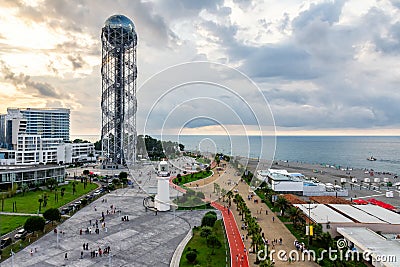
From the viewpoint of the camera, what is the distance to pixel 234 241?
22828mm

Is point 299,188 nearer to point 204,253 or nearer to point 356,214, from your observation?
point 356,214

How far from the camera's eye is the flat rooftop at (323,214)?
77.9ft

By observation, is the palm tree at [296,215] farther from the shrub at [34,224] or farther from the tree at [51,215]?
the shrub at [34,224]

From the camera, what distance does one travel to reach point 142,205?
1320 inches

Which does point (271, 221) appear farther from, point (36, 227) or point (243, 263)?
point (36, 227)

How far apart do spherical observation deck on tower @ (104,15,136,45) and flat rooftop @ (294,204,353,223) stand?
154 ft

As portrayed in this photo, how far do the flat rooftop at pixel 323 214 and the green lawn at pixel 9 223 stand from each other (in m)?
22.6

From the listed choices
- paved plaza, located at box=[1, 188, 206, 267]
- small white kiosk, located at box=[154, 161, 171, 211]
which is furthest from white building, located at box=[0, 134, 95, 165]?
small white kiosk, located at box=[154, 161, 171, 211]

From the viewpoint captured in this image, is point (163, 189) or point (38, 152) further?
point (38, 152)

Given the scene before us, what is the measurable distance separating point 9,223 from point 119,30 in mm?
43920

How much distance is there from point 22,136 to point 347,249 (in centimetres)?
6420

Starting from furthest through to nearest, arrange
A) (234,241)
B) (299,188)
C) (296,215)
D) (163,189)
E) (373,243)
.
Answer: (299,188), (163,189), (296,215), (234,241), (373,243)

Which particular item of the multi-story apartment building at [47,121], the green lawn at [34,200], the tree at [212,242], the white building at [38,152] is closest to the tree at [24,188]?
the green lawn at [34,200]

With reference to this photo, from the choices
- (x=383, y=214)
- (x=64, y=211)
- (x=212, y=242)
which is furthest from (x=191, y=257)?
(x=64, y=211)
